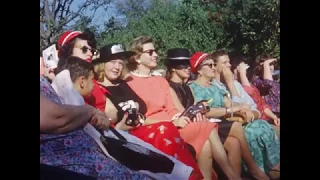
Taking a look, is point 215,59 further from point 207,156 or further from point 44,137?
point 44,137

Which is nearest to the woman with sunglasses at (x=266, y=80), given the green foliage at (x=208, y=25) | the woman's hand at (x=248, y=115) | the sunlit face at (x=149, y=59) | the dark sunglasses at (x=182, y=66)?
the green foliage at (x=208, y=25)

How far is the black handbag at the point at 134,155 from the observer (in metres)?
6.29

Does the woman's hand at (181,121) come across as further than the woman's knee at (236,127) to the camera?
No

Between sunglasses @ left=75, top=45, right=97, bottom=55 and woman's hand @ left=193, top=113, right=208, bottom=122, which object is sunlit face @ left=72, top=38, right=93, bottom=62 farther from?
woman's hand @ left=193, top=113, right=208, bottom=122

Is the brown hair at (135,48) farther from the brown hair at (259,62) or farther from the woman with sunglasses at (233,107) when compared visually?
the brown hair at (259,62)

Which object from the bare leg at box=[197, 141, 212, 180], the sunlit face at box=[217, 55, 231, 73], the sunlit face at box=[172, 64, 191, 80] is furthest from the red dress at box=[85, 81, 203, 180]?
the sunlit face at box=[217, 55, 231, 73]

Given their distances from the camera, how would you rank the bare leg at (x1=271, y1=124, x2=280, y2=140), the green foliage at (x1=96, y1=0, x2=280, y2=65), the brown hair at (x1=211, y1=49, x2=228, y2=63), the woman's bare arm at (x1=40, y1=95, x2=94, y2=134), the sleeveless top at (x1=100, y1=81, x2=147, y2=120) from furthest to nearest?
the bare leg at (x1=271, y1=124, x2=280, y2=140) → the brown hair at (x1=211, y1=49, x2=228, y2=63) → the green foliage at (x1=96, y1=0, x2=280, y2=65) → the sleeveless top at (x1=100, y1=81, x2=147, y2=120) → the woman's bare arm at (x1=40, y1=95, x2=94, y2=134)

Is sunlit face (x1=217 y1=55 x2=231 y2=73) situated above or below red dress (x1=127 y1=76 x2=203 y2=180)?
above

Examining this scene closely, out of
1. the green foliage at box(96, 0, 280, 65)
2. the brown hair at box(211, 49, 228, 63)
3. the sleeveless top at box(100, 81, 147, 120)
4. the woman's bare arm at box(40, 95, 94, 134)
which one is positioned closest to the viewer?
the woman's bare arm at box(40, 95, 94, 134)

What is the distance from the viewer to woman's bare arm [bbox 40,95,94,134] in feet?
20.3

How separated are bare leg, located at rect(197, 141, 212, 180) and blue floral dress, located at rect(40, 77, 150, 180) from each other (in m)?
0.86

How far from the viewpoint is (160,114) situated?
636 centimetres

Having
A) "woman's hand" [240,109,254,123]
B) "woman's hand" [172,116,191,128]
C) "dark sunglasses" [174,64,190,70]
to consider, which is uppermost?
"dark sunglasses" [174,64,190,70]
